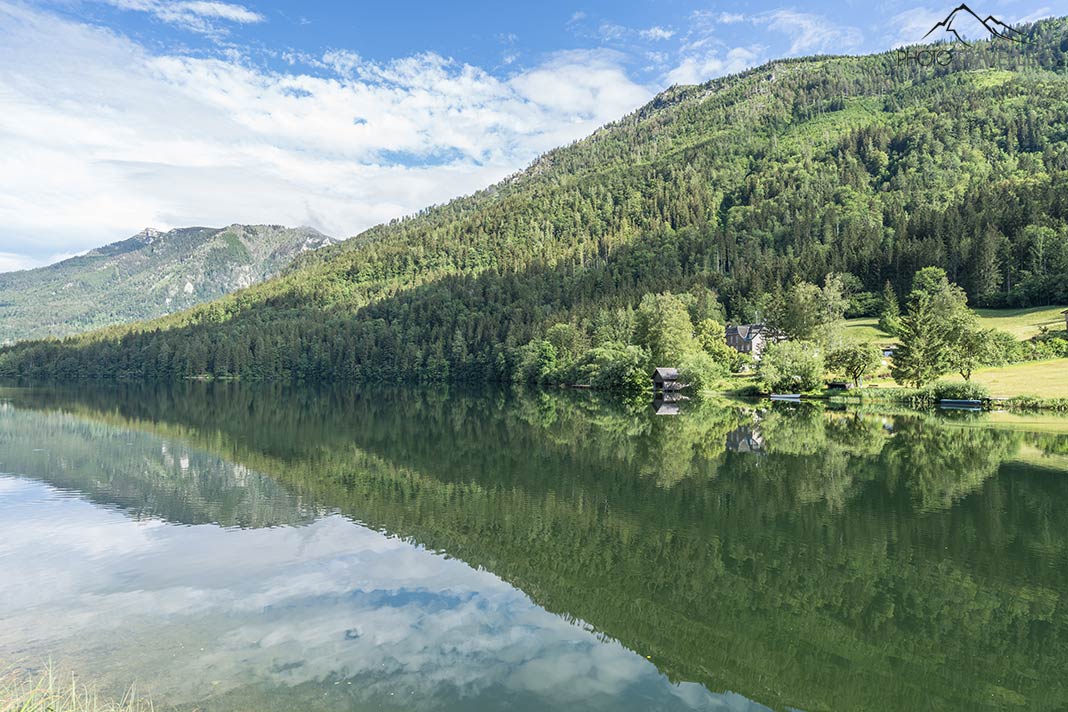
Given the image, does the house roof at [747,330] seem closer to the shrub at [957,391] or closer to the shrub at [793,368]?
the shrub at [793,368]

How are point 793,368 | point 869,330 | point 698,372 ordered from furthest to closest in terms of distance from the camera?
1. point 869,330
2. point 698,372
3. point 793,368

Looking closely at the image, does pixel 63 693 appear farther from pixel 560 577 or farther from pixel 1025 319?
pixel 1025 319

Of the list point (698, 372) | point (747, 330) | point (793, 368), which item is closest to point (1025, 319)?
point (747, 330)

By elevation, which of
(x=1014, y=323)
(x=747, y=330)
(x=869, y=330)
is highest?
(x=747, y=330)

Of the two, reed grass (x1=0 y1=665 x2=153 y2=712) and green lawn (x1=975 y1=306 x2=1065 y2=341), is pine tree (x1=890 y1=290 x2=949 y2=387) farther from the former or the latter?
reed grass (x1=0 y1=665 x2=153 y2=712)

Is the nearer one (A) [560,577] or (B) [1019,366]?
(A) [560,577]

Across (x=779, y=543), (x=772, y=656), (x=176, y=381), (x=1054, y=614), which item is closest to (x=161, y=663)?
(x=772, y=656)

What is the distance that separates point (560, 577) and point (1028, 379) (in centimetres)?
7422

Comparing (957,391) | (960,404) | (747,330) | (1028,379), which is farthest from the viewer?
(747,330)

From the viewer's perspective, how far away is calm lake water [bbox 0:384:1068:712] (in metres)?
13.8

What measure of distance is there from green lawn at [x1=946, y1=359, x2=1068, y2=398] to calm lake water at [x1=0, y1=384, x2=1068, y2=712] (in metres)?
25.0

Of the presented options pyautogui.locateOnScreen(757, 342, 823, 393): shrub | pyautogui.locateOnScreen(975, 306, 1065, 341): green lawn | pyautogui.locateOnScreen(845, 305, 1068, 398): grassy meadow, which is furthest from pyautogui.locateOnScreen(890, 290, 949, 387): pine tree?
pyautogui.locateOnScreen(975, 306, 1065, 341): green lawn

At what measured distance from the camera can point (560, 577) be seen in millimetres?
19922

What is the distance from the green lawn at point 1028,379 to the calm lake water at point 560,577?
24966 mm
